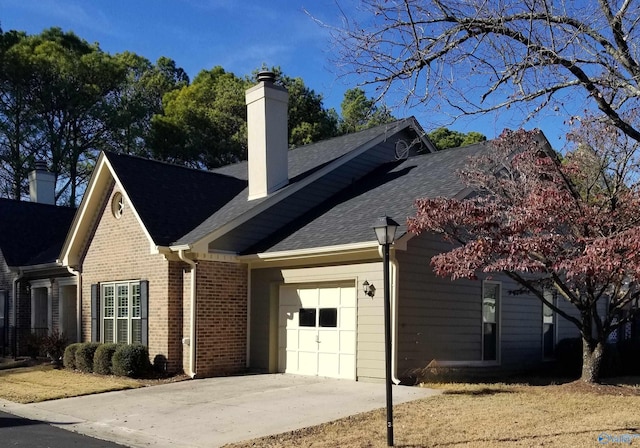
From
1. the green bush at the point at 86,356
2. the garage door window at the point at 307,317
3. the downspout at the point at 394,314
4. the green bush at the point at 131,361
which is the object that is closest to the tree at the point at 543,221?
the downspout at the point at 394,314

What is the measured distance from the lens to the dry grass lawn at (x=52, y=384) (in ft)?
42.8

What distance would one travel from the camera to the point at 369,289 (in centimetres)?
1313

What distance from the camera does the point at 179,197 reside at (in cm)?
1742

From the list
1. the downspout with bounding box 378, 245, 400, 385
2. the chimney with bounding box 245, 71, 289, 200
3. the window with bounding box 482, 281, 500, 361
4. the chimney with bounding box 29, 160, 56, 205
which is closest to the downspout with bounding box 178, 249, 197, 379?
the chimney with bounding box 245, 71, 289, 200

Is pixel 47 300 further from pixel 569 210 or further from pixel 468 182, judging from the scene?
pixel 569 210

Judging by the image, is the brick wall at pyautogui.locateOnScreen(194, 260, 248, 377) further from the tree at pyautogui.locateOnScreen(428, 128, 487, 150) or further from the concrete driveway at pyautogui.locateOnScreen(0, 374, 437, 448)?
the tree at pyautogui.locateOnScreen(428, 128, 487, 150)

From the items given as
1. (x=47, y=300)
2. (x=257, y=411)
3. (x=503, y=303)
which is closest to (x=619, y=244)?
(x=257, y=411)

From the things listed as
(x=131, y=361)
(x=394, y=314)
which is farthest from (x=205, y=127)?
(x=394, y=314)

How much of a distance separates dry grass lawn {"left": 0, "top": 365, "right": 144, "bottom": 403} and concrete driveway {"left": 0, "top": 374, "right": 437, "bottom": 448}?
0.49 meters

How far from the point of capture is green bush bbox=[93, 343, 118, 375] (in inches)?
612

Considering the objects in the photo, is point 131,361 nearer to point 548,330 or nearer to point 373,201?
point 373,201

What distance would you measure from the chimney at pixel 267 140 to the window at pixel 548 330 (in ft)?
24.9

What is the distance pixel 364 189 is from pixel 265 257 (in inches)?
146

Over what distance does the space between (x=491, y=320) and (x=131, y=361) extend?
27.5 feet
